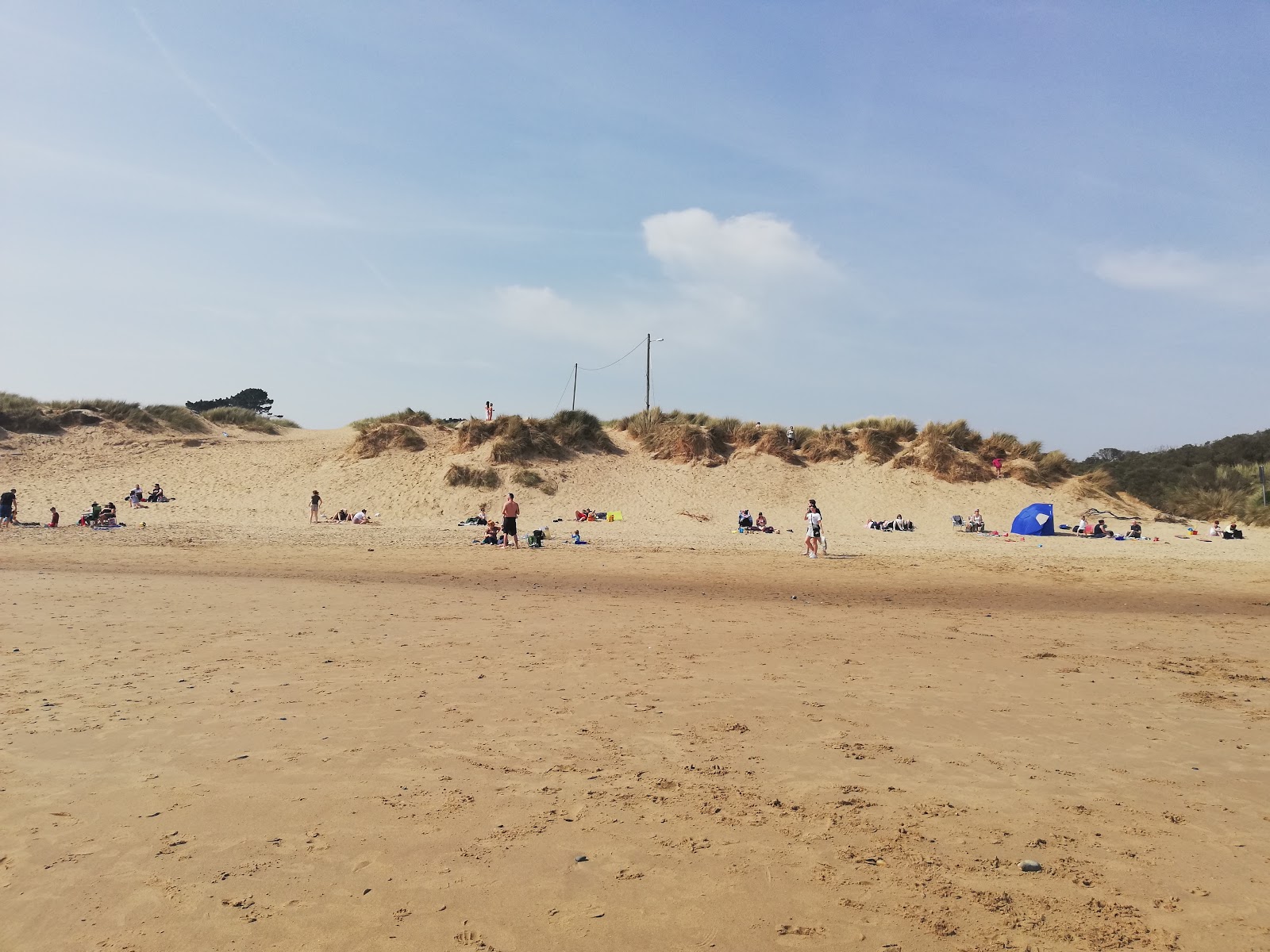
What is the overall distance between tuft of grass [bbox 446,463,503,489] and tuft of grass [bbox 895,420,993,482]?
50.2ft

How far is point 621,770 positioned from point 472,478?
24.8 metres

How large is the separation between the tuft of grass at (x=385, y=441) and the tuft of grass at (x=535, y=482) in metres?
5.16

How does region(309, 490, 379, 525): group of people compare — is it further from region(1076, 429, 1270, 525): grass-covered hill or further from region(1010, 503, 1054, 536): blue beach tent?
region(1076, 429, 1270, 525): grass-covered hill

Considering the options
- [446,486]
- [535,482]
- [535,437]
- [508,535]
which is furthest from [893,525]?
[446,486]

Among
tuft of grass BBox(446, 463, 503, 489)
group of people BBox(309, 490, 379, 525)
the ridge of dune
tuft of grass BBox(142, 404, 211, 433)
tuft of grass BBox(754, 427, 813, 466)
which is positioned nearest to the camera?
group of people BBox(309, 490, 379, 525)

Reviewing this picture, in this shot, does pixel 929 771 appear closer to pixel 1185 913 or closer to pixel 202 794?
pixel 1185 913

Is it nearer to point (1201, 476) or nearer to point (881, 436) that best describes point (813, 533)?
point (881, 436)

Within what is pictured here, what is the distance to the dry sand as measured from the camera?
11.8ft

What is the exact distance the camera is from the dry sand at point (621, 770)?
360 centimetres

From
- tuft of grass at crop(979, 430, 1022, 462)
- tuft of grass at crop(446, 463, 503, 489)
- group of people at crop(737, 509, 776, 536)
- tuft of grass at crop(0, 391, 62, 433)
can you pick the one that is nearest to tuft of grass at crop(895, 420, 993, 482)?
tuft of grass at crop(979, 430, 1022, 462)

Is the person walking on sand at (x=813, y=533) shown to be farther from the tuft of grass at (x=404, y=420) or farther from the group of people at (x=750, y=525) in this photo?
the tuft of grass at (x=404, y=420)

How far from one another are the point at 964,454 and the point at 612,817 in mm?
30278

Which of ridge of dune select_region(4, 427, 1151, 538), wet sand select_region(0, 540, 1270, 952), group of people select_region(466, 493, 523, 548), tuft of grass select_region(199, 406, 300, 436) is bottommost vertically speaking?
wet sand select_region(0, 540, 1270, 952)

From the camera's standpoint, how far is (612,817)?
14.8ft
